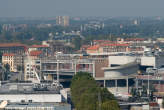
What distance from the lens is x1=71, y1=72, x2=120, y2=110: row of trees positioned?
23.0 metres

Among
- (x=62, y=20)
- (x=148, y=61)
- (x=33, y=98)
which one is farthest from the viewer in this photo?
(x=62, y=20)

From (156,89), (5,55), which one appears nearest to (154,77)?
(156,89)

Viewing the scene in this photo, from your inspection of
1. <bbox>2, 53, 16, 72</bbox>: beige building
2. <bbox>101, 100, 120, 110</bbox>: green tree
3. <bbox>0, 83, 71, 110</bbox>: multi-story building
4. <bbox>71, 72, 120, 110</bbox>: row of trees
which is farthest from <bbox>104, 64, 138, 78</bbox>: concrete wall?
<bbox>101, 100, 120, 110</bbox>: green tree

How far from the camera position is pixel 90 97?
24609 millimetres

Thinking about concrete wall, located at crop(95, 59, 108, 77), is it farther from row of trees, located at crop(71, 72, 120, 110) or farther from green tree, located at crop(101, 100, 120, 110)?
green tree, located at crop(101, 100, 120, 110)

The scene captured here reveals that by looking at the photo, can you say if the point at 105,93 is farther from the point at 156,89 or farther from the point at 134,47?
the point at 134,47

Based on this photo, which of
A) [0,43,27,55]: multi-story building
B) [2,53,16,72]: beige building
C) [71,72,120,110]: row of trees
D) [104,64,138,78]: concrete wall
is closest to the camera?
[71,72,120,110]: row of trees

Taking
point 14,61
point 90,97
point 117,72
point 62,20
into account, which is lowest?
point 62,20

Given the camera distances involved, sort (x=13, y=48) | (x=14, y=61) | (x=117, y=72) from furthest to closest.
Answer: (x=13, y=48)
(x=14, y=61)
(x=117, y=72)

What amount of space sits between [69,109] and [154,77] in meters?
11.5

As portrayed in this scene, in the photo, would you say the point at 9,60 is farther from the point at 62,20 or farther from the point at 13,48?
the point at 62,20

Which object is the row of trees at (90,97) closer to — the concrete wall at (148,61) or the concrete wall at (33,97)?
the concrete wall at (33,97)

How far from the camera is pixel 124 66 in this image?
1399 inches

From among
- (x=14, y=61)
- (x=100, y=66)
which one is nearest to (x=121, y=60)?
(x=100, y=66)
